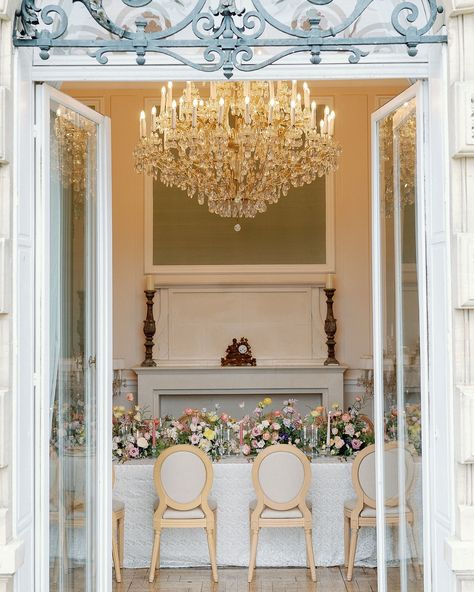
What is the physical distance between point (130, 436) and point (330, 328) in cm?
304

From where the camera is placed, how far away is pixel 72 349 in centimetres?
404

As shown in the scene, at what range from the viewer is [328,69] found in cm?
370

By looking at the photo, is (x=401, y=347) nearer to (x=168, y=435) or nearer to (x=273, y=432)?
(x=273, y=432)

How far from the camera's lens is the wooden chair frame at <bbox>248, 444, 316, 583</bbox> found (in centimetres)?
593

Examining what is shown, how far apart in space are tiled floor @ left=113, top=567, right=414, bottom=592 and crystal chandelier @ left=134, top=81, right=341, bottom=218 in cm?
279

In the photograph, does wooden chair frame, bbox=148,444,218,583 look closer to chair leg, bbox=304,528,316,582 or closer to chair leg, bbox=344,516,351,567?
chair leg, bbox=304,528,316,582

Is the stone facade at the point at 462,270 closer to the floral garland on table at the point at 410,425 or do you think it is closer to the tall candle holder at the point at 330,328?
the floral garland on table at the point at 410,425

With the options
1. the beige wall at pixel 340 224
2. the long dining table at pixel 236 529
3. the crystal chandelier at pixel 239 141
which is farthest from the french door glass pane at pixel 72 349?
the beige wall at pixel 340 224

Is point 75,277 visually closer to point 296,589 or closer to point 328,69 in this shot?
point 328,69

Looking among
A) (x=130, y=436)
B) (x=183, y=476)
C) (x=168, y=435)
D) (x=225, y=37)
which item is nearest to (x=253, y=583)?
(x=183, y=476)

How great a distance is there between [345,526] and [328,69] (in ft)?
11.9

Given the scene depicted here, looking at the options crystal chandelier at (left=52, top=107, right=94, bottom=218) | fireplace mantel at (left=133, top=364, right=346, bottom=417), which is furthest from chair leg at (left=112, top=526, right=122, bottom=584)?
fireplace mantel at (left=133, top=364, right=346, bottom=417)

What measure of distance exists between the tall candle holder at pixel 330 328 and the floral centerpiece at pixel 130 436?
9.20 ft

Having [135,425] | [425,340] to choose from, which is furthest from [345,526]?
[425,340]
